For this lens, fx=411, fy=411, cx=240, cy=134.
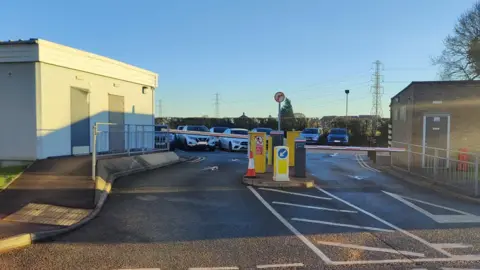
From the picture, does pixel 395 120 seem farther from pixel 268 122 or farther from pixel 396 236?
pixel 268 122

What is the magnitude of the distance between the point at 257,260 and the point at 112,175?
748 centimetres

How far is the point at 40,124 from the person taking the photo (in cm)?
1198

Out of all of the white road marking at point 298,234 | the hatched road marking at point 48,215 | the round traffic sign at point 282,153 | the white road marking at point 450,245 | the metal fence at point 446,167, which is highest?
the round traffic sign at point 282,153

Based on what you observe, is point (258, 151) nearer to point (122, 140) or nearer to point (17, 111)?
point (122, 140)

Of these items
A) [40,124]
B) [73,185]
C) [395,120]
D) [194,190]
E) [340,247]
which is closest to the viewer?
[340,247]

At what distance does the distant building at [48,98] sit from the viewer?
11.9m

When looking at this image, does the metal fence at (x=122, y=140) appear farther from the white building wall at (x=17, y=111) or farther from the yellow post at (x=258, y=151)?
the yellow post at (x=258, y=151)

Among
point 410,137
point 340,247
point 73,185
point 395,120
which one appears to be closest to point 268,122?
point 395,120

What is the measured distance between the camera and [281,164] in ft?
40.5

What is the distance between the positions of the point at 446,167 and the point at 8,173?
13950 millimetres

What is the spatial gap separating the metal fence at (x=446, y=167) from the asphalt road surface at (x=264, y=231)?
1182 millimetres

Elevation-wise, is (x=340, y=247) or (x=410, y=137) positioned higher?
(x=410, y=137)

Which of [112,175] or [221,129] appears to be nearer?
[112,175]

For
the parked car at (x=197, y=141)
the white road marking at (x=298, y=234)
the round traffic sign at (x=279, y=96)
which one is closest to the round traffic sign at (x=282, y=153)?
the white road marking at (x=298, y=234)
